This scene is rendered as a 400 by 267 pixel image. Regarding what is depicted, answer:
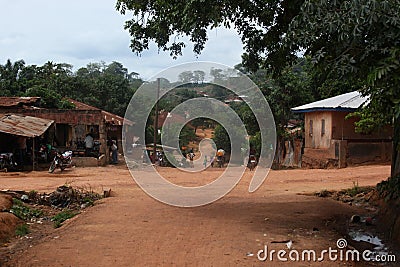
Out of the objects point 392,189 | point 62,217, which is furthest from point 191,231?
point 392,189

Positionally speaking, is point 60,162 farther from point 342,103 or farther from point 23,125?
point 342,103

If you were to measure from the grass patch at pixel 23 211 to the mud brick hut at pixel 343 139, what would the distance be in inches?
549

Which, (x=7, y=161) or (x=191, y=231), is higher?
(x=7, y=161)

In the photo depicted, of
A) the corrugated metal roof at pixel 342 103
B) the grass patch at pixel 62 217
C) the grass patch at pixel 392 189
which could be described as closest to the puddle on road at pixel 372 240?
the grass patch at pixel 392 189

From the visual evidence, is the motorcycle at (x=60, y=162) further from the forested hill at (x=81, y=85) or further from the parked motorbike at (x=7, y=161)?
the forested hill at (x=81, y=85)

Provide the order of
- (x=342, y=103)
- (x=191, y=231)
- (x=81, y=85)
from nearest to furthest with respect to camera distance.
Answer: (x=191, y=231) < (x=342, y=103) < (x=81, y=85)

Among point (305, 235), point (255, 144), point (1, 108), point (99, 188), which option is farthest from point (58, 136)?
point (305, 235)

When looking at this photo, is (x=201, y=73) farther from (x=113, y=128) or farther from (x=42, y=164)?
(x=113, y=128)

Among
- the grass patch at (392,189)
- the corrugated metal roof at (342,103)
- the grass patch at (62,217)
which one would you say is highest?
the corrugated metal roof at (342,103)

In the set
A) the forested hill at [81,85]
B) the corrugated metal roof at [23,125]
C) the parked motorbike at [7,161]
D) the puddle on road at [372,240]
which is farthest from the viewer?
the forested hill at [81,85]

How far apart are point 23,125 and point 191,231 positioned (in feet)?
45.6

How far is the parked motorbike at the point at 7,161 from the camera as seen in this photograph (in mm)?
18812

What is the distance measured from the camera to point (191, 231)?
7.82 m

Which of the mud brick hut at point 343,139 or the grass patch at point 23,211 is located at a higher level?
the mud brick hut at point 343,139
